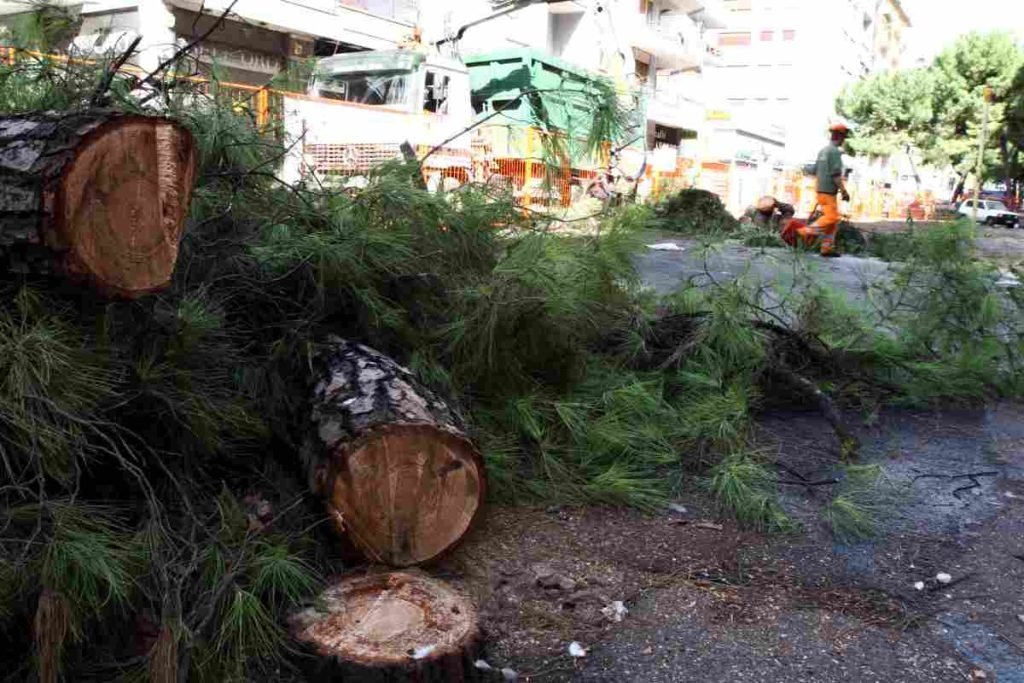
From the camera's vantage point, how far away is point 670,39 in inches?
1352

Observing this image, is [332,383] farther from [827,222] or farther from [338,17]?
[338,17]

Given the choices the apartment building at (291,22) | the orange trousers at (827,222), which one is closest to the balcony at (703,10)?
the apartment building at (291,22)

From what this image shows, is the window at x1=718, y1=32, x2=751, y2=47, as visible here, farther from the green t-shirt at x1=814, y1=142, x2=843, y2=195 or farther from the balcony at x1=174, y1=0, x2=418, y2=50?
the green t-shirt at x1=814, y1=142, x2=843, y2=195

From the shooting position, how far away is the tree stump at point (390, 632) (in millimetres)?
2084

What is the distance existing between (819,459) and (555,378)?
1.18 metres

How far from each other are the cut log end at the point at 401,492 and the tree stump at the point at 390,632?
0.15m

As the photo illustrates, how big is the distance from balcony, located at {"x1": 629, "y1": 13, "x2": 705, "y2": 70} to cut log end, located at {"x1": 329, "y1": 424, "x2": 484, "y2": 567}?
3091 cm

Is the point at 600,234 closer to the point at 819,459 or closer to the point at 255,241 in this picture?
the point at 819,459

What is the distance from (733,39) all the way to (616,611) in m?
57.7

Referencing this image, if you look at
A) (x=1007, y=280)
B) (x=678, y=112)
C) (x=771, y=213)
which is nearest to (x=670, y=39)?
(x=678, y=112)

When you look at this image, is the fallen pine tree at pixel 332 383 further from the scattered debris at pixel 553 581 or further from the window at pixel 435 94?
the window at pixel 435 94

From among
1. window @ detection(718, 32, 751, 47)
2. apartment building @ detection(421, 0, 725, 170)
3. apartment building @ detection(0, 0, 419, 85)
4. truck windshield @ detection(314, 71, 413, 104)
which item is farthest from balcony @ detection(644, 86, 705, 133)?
window @ detection(718, 32, 751, 47)

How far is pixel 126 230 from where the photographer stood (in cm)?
230

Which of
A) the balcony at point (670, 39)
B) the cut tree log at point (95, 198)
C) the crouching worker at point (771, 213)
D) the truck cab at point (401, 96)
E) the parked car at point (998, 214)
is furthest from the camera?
the parked car at point (998, 214)
